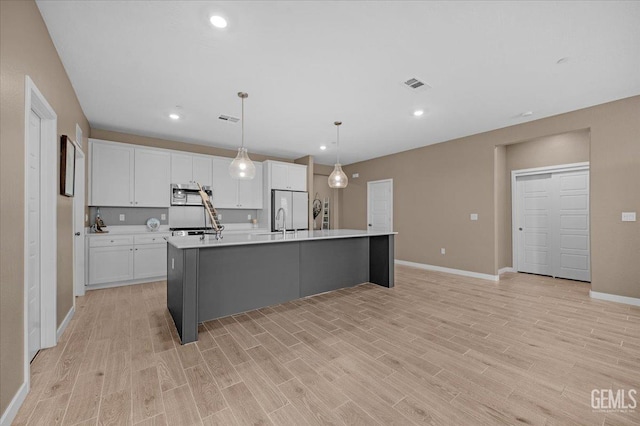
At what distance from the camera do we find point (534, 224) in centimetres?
542

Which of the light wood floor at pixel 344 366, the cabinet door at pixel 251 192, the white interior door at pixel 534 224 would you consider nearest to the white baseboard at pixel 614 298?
the light wood floor at pixel 344 366

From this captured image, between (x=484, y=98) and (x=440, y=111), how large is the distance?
1.94 ft

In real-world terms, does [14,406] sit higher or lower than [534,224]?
lower

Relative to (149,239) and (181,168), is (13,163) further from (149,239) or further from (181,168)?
(181,168)

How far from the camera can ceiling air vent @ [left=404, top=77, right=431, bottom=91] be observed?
3090 mm

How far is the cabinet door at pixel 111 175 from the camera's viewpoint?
4.45 m

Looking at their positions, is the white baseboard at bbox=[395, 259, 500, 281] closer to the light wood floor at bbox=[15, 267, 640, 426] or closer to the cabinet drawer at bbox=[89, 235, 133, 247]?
the light wood floor at bbox=[15, 267, 640, 426]

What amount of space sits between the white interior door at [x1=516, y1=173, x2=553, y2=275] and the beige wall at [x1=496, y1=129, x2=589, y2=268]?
21 centimetres

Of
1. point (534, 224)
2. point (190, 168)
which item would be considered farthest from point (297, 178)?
point (534, 224)

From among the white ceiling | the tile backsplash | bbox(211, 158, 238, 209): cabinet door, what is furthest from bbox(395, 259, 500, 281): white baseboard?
the tile backsplash

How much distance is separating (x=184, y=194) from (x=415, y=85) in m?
4.55

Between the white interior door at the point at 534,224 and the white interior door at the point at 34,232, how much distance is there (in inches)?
290

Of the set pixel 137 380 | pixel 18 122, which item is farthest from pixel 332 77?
pixel 137 380

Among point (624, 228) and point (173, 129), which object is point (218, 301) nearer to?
point (173, 129)
